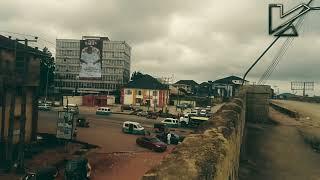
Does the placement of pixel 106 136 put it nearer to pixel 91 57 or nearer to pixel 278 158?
pixel 278 158

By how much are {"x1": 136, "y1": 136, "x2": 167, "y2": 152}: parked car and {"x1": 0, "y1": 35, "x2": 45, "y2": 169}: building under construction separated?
11.1m

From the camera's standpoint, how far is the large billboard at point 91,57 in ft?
366

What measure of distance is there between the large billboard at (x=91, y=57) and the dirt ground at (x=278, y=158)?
3866 inches

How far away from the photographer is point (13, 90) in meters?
27.8

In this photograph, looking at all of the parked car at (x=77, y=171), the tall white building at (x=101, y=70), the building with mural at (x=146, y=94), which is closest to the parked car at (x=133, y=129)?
the parked car at (x=77, y=171)

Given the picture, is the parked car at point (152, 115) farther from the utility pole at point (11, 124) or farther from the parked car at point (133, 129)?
the utility pole at point (11, 124)

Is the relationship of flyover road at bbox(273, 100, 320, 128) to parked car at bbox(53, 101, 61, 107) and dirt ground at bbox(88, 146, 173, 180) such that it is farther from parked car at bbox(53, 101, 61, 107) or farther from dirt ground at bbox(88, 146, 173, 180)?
parked car at bbox(53, 101, 61, 107)

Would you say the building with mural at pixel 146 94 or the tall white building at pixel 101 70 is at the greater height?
the tall white building at pixel 101 70

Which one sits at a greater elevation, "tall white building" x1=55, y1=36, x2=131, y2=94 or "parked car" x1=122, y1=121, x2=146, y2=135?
"tall white building" x1=55, y1=36, x2=131, y2=94

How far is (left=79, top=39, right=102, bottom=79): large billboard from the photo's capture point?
4395 inches

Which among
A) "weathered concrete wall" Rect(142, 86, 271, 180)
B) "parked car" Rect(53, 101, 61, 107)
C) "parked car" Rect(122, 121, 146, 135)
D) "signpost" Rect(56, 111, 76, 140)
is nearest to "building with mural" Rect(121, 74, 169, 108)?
"parked car" Rect(53, 101, 61, 107)

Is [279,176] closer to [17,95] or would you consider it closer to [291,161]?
[291,161]

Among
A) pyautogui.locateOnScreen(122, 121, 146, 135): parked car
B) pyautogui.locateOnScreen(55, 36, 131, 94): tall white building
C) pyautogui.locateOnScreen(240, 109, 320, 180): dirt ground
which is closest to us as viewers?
pyautogui.locateOnScreen(240, 109, 320, 180): dirt ground

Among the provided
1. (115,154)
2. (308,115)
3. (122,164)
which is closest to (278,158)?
(122,164)
